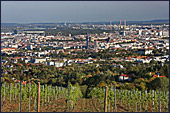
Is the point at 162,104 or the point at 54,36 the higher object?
the point at 54,36

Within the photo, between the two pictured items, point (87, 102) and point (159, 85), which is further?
point (159, 85)

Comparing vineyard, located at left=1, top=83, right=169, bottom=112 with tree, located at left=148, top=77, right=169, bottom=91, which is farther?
tree, located at left=148, top=77, right=169, bottom=91

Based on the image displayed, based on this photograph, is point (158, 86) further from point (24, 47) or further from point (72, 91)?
point (24, 47)

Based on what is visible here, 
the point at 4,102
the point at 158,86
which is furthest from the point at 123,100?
the point at 158,86

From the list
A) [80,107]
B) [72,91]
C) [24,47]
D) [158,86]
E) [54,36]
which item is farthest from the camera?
[54,36]

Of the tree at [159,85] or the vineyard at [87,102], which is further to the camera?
the tree at [159,85]

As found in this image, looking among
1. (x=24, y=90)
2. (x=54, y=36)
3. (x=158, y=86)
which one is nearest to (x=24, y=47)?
(x=54, y=36)

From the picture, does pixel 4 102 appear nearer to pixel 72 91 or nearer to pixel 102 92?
pixel 72 91

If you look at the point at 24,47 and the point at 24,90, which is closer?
the point at 24,90

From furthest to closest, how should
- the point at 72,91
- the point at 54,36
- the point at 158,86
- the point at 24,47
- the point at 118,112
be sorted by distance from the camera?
the point at 54,36, the point at 24,47, the point at 158,86, the point at 72,91, the point at 118,112
